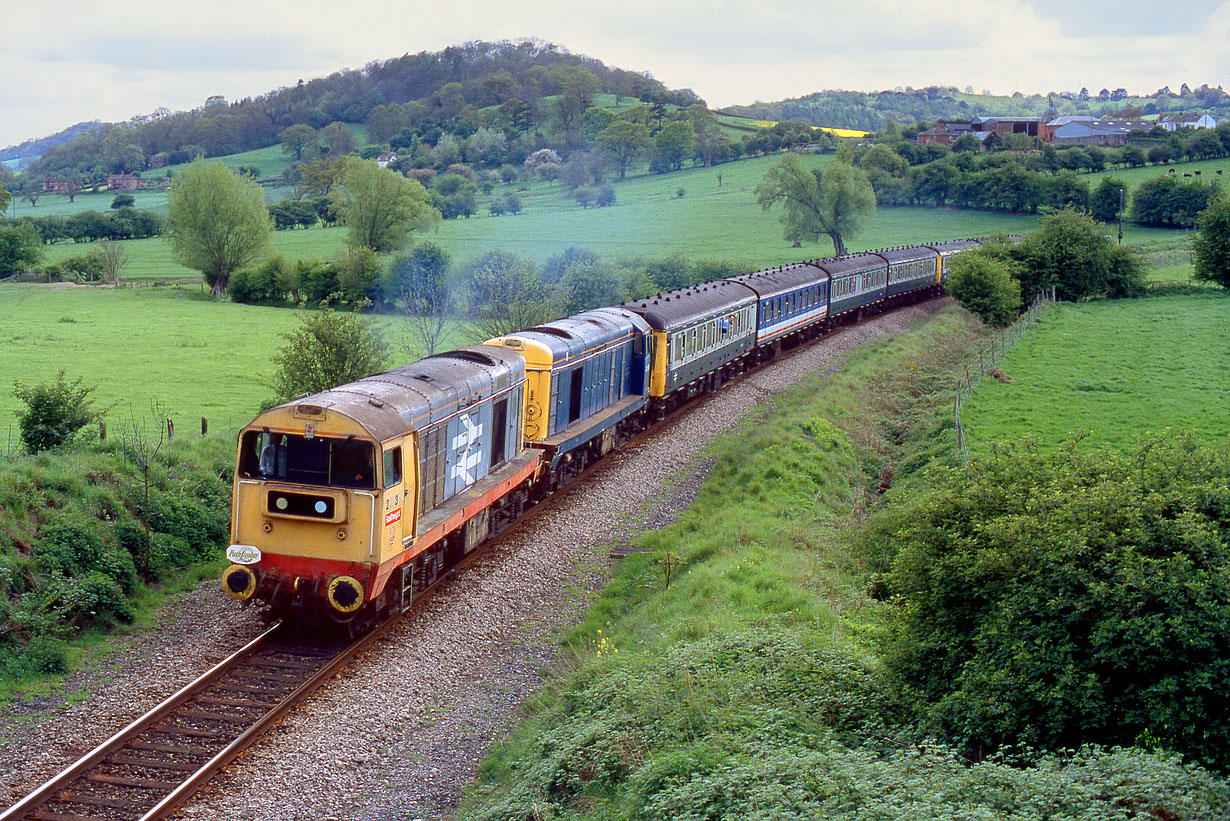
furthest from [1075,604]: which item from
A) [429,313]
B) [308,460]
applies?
[429,313]

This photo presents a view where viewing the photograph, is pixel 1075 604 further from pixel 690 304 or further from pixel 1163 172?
pixel 1163 172

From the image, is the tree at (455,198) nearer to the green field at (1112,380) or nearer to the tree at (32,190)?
the tree at (32,190)

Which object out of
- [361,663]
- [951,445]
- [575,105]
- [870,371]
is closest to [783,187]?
[870,371]

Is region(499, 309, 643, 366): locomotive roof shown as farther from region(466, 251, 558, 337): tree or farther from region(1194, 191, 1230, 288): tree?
region(1194, 191, 1230, 288): tree

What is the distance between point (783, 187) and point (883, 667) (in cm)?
8119

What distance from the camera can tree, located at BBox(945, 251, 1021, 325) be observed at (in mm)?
45719

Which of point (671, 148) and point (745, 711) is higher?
point (671, 148)

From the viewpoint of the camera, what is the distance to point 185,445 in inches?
894

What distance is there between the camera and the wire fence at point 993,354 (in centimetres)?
2760

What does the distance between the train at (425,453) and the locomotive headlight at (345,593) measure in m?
0.02

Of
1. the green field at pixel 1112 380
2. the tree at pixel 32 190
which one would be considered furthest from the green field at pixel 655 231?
the green field at pixel 1112 380

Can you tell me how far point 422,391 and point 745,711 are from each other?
7968mm

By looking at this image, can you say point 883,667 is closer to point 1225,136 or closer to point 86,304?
point 86,304

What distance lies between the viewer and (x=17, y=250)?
73.8m
